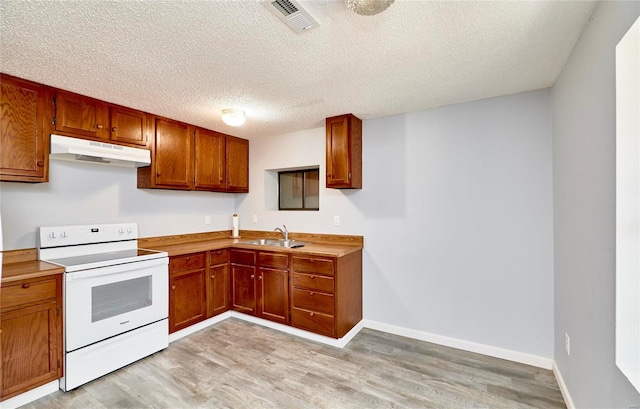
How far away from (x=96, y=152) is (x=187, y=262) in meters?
1.33

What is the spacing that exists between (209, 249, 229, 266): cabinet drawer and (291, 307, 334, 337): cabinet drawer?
1.05 metres

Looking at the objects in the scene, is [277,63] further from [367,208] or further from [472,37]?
[367,208]

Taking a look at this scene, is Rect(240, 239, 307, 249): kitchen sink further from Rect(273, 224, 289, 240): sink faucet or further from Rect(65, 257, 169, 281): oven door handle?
Rect(65, 257, 169, 281): oven door handle

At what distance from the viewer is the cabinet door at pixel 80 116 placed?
2.43 metres

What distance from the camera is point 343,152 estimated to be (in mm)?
3107

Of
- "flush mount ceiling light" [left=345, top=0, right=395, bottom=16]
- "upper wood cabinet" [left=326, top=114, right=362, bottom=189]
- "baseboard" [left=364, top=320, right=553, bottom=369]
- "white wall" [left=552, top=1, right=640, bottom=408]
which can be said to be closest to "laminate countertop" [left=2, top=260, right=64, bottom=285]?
"upper wood cabinet" [left=326, top=114, right=362, bottom=189]

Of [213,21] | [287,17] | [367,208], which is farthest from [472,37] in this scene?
[367,208]

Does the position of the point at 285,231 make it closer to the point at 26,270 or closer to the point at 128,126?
the point at 128,126

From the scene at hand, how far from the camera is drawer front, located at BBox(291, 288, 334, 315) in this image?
113 inches

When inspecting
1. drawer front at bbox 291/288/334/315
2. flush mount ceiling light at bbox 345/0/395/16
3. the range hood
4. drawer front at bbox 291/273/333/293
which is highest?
flush mount ceiling light at bbox 345/0/395/16

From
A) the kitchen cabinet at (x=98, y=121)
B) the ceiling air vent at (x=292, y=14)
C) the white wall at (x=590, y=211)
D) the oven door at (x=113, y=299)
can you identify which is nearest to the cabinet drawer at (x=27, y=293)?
the oven door at (x=113, y=299)

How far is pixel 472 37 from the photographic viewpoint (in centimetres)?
173

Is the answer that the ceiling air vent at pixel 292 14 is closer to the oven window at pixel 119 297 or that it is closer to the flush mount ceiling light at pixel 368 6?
the flush mount ceiling light at pixel 368 6

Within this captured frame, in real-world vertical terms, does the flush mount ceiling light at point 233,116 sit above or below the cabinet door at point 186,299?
above
